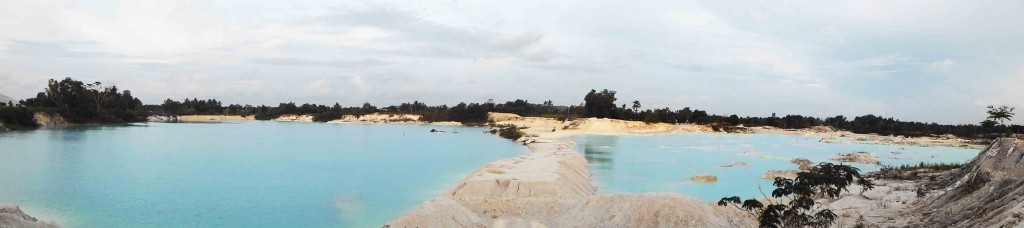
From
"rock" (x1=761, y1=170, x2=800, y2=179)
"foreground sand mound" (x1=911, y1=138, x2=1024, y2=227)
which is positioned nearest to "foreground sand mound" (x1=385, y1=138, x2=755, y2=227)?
"foreground sand mound" (x1=911, y1=138, x2=1024, y2=227)

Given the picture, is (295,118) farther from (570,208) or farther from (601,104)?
(570,208)

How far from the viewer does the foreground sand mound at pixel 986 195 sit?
8.67 m

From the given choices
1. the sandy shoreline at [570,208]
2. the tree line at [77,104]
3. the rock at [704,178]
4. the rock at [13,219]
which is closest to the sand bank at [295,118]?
the tree line at [77,104]

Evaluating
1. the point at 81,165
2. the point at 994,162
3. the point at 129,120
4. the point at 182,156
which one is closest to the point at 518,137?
the point at 182,156

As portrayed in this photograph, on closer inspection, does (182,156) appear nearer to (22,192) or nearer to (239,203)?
(22,192)

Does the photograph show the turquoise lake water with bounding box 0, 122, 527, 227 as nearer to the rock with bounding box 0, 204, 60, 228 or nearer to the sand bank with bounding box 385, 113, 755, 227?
the sand bank with bounding box 385, 113, 755, 227

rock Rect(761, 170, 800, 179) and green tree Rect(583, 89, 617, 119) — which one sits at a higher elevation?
green tree Rect(583, 89, 617, 119)

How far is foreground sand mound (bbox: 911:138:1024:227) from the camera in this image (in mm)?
8670

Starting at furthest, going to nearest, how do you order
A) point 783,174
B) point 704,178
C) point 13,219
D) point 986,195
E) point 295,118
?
point 295,118
point 704,178
point 783,174
point 986,195
point 13,219

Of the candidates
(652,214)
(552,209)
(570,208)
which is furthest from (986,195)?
(552,209)

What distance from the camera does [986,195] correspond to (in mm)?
10469

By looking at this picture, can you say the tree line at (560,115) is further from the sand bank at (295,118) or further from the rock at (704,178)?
the rock at (704,178)

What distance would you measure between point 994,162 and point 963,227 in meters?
4.27

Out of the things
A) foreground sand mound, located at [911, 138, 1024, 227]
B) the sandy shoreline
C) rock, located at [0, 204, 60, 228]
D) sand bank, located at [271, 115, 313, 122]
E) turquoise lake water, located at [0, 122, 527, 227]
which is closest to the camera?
foreground sand mound, located at [911, 138, 1024, 227]
